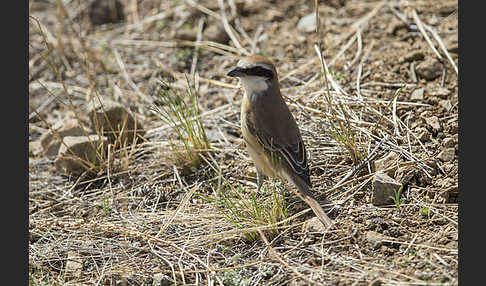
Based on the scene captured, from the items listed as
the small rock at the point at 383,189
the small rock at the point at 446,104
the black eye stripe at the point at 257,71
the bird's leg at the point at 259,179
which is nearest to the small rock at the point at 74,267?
the bird's leg at the point at 259,179

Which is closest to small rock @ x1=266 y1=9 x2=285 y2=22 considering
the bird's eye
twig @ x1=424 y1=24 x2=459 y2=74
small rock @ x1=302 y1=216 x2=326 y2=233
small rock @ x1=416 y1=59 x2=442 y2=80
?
twig @ x1=424 y1=24 x2=459 y2=74

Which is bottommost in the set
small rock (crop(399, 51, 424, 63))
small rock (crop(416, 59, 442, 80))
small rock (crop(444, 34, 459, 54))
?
small rock (crop(416, 59, 442, 80))

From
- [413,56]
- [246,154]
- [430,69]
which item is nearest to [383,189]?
[246,154]

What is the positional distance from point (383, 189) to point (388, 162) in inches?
19.6

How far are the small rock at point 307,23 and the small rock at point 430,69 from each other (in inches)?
81.5

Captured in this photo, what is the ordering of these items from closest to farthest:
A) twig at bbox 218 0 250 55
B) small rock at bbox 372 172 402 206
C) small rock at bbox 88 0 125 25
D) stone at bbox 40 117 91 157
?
small rock at bbox 372 172 402 206
stone at bbox 40 117 91 157
twig at bbox 218 0 250 55
small rock at bbox 88 0 125 25

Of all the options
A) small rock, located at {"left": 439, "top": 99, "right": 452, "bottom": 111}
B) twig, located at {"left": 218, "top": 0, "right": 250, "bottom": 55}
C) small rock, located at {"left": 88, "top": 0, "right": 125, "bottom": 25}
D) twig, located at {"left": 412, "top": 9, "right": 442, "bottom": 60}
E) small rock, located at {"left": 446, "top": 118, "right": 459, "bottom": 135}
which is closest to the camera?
small rock, located at {"left": 446, "top": 118, "right": 459, "bottom": 135}

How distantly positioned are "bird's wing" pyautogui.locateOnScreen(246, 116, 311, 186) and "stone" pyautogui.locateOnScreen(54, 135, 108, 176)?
A: 6.00ft

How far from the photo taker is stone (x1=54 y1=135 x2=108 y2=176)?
6074 mm

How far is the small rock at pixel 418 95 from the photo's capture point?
6.10 metres

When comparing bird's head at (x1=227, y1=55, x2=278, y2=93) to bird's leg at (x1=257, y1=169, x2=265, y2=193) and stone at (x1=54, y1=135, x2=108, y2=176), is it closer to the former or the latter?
bird's leg at (x1=257, y1=169, x2=265, y2=193)

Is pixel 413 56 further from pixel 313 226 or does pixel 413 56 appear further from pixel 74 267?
pixel 74 267

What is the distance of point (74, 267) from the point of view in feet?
15.5

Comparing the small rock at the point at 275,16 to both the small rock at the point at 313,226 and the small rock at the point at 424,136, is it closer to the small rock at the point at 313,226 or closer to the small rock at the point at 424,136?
the small rock at the point at 424,136
